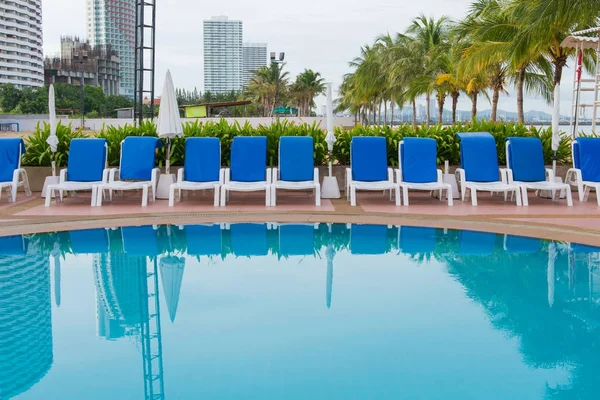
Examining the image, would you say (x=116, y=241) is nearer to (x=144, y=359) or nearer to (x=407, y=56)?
(x=144, y=359)

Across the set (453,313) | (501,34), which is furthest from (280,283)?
(501,34)

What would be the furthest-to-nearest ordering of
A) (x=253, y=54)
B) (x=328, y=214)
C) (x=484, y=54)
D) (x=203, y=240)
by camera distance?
1. (x=253, y=54)
2. (x=484, y=54)
3. (x=328, y=214)
4. (x=203, y=240)

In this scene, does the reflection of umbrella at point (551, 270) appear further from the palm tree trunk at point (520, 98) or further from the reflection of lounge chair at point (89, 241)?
the palm tree trunk at point (520, 98)

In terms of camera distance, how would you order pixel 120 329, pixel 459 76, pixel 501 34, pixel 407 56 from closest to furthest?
1. pixel 120 329
2. pixel 501 34
3. pixel 459 76
4. pixel 407 56

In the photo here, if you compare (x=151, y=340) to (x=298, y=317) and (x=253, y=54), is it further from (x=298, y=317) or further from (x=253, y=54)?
(x=253, y=54)

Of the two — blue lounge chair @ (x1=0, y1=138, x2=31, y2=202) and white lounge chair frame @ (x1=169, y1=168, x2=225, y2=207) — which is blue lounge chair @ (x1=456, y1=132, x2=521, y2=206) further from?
blue lounge chair @ (x1=0, y1=138, x2=31, y2=202)

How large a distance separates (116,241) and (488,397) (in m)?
5.05

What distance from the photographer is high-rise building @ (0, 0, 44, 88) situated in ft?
365

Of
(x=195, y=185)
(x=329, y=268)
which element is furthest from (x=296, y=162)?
(x=329, y=268)

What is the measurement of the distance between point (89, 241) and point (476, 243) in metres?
4.47

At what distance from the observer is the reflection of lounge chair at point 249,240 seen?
262 inches

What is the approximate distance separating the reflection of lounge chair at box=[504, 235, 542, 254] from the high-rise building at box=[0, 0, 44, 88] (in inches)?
4677

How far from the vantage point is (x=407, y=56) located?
43281mm

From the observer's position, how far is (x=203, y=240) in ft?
23.6
